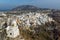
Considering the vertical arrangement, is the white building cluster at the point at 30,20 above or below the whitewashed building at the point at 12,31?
above

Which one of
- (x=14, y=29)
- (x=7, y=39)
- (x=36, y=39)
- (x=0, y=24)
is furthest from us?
(x=36, y=39)

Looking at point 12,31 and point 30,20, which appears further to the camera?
point 30,20

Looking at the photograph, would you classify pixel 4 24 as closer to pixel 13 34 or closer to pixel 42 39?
pixel 13 34

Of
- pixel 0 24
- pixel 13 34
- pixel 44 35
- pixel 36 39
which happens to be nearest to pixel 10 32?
pixel 13 34

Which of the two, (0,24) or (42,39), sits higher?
(0,24)

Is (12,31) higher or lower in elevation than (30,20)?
lower

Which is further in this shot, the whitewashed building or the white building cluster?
the white building cluster

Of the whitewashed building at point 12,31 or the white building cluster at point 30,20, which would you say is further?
the white building cluster at point 30,20

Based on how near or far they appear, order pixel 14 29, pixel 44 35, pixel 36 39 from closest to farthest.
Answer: pixel 14 29 < pixel 36 39 < pixel 44 35

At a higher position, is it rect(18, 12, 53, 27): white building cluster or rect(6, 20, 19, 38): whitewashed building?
rect(18, 12, 53, 27): white building cluster

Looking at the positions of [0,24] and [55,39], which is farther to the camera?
[55,39]
